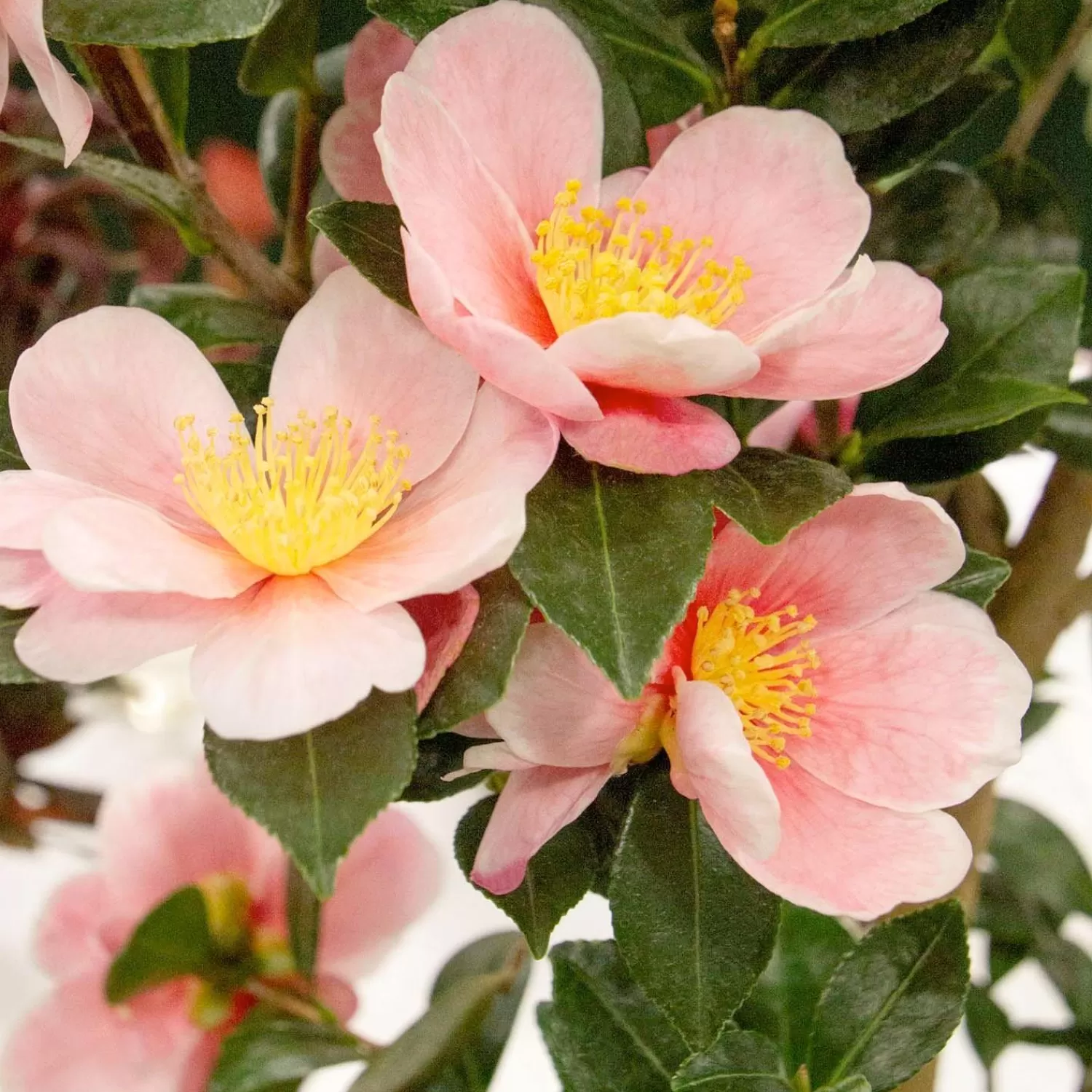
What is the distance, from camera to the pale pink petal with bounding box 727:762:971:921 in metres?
0.35

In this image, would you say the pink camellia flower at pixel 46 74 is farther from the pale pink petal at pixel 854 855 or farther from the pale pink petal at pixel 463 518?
the pale pink petal at pixel 854 855

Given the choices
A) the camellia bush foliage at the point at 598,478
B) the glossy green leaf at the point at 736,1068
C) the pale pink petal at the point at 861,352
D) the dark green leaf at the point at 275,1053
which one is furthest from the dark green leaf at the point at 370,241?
the dark green leaf at the point at 275,1053

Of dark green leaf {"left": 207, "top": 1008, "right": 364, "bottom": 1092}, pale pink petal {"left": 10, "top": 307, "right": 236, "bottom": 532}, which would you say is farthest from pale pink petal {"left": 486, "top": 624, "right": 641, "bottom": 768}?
dark green leaf {"left": 207, "top": 1008, "right": 364, "bottom": 1092}

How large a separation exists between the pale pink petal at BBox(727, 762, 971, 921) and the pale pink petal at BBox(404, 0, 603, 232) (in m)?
0.20

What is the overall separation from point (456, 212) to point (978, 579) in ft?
0.69

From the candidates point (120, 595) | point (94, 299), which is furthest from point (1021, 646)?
point (94, 299)

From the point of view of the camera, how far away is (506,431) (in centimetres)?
34

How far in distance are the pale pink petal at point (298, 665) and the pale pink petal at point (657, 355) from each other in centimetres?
8

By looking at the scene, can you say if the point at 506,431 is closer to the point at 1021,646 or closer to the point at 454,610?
the point at 454,610

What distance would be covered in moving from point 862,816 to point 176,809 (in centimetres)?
52

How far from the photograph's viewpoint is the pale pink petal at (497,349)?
30cm

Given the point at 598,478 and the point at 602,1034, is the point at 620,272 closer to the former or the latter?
the point at 598,478

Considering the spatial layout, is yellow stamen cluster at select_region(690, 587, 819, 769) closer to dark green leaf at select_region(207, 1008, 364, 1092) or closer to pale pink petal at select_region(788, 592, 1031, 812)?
pale pink petal at select_region(788, 592, 1031, 812)

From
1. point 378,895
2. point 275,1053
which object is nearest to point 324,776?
point 275,1053
